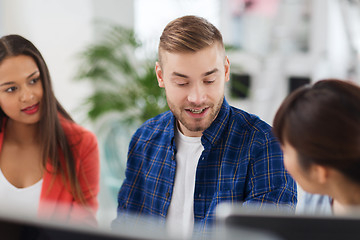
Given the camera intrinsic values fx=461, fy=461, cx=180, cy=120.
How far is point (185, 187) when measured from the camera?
5.13 ft

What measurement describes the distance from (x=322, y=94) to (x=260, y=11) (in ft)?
10.1

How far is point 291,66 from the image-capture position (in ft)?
13.2

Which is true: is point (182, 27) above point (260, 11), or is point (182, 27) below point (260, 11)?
below

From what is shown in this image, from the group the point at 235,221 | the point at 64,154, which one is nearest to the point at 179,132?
the point at 64,154

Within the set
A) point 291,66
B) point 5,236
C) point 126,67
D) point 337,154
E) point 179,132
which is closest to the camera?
point 5,236

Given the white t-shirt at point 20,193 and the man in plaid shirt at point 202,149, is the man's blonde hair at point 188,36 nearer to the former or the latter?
the man in plaid shirt at point 202,149

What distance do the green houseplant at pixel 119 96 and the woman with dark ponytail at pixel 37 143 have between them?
50.0 inches

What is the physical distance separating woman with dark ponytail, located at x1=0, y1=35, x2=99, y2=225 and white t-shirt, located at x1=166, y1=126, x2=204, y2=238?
0.36 meters

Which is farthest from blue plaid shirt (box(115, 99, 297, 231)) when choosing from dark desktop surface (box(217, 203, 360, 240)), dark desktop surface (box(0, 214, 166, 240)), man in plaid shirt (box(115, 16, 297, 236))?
dark desktop surface (box(0, 214, 166, 240))

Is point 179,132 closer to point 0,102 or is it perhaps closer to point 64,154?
point 64,154

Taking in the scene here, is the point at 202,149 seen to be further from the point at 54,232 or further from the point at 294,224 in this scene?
the point at 54,232

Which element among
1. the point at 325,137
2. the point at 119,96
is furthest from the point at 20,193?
the point at 119,96

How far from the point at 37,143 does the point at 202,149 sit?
72cm

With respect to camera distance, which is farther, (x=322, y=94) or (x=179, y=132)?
(x=179, y=132)
